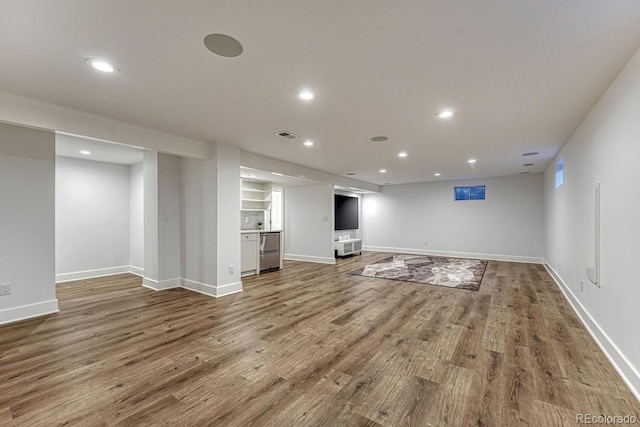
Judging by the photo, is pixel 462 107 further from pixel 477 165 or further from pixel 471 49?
pixel 477 165

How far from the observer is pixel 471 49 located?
1935 mm

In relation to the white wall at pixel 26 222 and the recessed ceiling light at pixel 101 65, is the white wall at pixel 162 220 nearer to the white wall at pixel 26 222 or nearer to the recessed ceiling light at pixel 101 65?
the white wall at pixel 26 222

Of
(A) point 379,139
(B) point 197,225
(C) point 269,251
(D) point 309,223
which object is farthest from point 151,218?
(D) point 309,223

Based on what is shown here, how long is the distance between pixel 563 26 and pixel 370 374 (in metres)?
2.68

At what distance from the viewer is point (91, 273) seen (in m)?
5.71

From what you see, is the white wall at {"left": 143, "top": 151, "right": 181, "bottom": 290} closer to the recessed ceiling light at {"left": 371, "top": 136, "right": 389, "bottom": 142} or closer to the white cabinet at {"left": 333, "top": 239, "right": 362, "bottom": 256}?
the recessed ceiling light at {"left": 371, "top": 136, "right": 389, "bottom": 142}

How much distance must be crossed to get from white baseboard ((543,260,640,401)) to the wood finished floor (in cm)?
7

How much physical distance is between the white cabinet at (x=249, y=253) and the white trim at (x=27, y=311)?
2903 mm

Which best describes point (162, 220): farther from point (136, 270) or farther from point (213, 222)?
point (136, 270)

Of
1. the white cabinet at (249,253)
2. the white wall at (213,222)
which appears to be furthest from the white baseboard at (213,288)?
the white cabinet at (249,253)

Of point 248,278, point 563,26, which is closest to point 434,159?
point 563,26

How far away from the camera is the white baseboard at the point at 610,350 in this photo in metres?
1.98

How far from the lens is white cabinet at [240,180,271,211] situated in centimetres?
770

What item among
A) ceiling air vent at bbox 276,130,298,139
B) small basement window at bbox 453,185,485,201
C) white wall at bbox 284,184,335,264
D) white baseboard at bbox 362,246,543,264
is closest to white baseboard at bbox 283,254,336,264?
white wall at bbox 284,184,335,264
